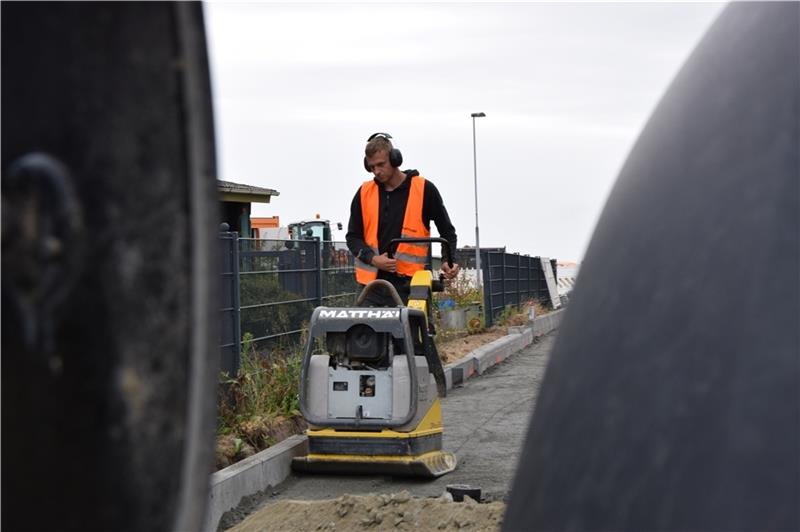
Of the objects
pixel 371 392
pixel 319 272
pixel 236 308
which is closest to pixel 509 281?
pixel 319 272

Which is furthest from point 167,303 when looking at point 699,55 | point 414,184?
point 414,184

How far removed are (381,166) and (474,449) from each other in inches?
86.9

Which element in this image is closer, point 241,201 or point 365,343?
point 365,343

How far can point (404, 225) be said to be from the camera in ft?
27.6

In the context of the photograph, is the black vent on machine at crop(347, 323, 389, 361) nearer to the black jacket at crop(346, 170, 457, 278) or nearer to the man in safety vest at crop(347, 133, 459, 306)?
the man in safety vest at crop(347, 133, 459, 306)

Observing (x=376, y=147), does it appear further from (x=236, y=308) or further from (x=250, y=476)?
(x=236, y=308)

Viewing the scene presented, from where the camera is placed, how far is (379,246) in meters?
8.48

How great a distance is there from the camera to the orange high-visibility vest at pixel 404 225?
8281mm

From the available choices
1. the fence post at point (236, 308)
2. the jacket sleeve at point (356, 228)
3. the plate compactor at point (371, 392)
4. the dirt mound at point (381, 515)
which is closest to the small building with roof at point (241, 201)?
the fence post at point (236, 308)

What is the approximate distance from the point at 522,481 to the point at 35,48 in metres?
0.54

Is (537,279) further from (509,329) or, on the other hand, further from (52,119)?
(52,119)

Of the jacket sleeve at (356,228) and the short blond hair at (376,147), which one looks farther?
the jacket sleeve at (356,228)

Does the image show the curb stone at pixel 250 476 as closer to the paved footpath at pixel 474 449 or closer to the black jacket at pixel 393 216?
the paved footpath at pixel 474 449

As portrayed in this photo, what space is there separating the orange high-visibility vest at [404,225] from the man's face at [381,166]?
132 mm
